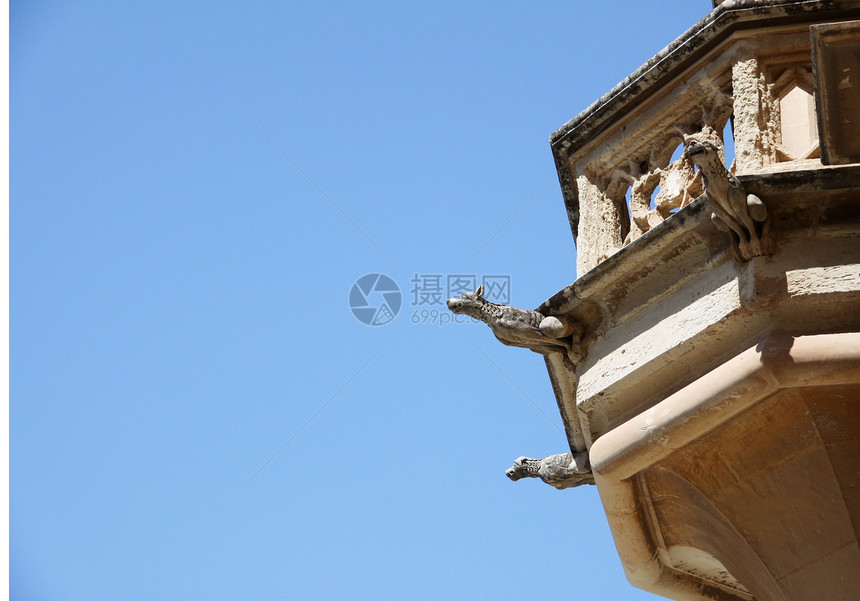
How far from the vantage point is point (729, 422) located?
15.8 feet

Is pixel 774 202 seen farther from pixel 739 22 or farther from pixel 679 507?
pixel 679 507

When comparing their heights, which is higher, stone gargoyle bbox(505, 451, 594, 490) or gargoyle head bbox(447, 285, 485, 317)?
gargoyle head bbox(447, 285, 485, 317)

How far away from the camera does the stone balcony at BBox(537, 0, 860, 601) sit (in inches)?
181

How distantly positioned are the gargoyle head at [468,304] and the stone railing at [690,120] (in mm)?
602

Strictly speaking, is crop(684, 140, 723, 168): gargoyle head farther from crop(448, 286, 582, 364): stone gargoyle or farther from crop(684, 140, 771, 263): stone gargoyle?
crop(448, 286, 582, 364): stone gargoyle

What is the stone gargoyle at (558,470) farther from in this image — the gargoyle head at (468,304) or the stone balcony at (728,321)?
the gargoyle head at (468,304)

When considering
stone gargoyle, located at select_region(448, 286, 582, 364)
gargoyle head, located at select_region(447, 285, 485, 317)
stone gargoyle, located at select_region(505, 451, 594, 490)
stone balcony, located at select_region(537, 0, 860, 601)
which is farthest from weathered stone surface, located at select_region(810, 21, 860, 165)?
stone gargoyle, located at select_region(505, 451, 594, 490)

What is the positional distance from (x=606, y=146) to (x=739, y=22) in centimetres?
91

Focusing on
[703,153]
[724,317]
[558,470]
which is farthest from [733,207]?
[558,470]

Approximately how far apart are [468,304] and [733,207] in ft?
4.56

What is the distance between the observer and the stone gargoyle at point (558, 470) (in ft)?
19.4

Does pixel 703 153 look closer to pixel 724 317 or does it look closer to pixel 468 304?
pixel 724 317

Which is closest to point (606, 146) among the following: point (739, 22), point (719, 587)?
point (739, 22)

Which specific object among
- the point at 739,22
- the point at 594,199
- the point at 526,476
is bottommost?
the point at 526,476
